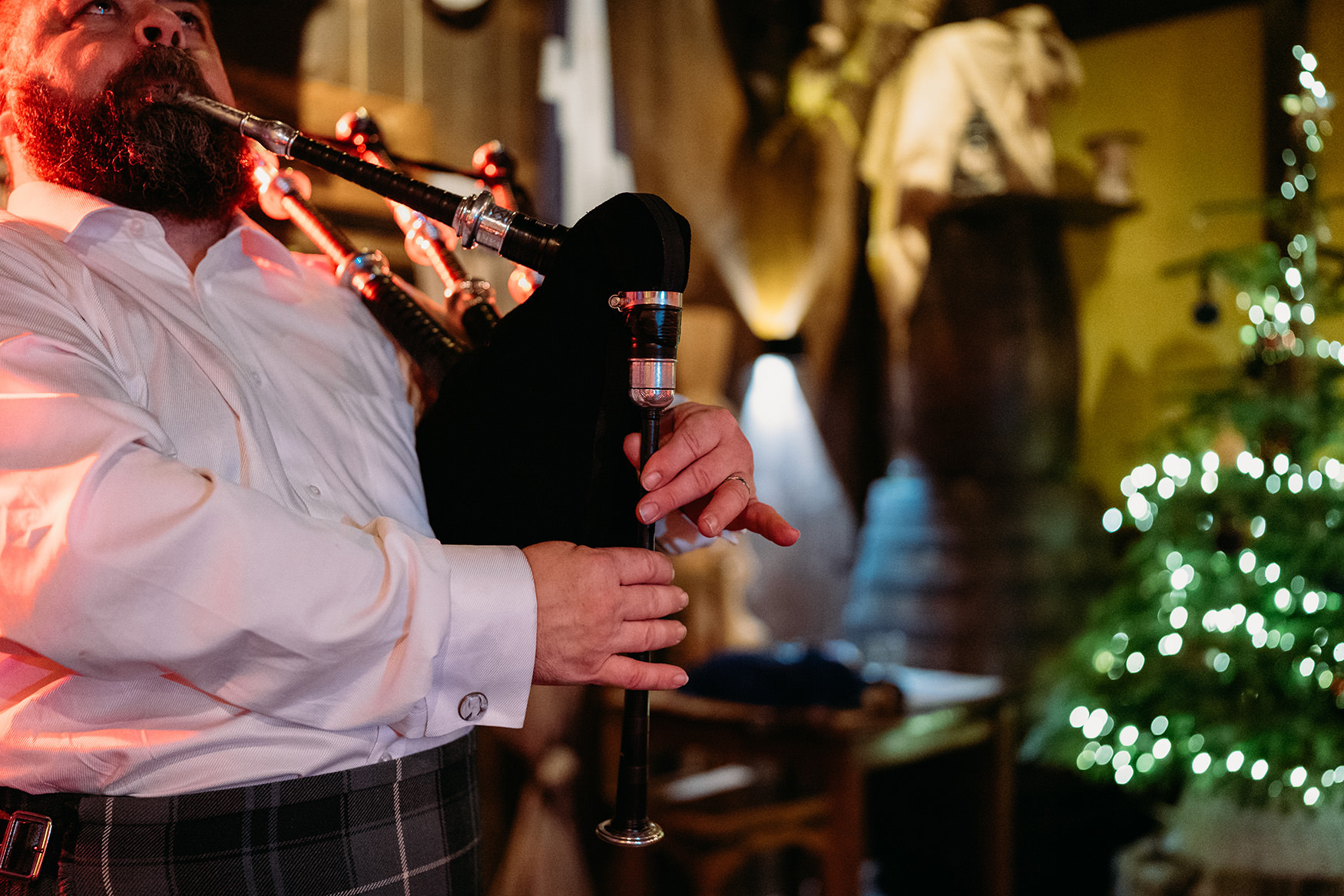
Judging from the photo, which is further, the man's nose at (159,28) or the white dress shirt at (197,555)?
the man's nose at (159,28)

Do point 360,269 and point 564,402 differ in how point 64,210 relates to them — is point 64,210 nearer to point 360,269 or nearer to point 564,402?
point 360,269

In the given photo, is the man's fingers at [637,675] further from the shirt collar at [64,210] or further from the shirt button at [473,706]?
the shirt collar at [64,210]

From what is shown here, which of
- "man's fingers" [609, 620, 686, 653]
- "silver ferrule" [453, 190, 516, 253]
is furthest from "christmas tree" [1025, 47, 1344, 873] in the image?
"silver ferrule" [453, 190, 516, 253]

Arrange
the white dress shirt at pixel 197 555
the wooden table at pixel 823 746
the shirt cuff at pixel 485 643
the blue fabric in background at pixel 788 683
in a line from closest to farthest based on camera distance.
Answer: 1. the white dress shirt at pixel 197 555
2. the shirt cuff at pixel 485 643
3. the wooden table at pixel 823 746
4. the blue fabric in background at pixel 788 683

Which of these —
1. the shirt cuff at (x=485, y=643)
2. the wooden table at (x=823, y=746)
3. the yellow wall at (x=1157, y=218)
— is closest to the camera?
the shirt cuff at (x=485, y=643)

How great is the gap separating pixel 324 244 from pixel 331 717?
76cm

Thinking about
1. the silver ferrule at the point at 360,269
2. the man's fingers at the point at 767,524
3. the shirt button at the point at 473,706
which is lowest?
the shirt button at the point at 473,706

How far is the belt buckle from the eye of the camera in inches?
38.7

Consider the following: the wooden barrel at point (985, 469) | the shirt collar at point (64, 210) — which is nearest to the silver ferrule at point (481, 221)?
the shirt collar at point (64, 210)

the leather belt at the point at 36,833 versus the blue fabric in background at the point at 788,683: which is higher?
the leather belt at the point at 36,833

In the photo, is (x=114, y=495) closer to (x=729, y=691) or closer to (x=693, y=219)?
(x=729, y=691)

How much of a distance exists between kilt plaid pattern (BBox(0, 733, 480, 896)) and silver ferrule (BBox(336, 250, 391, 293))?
64 cm

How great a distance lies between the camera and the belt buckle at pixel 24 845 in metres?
0.98

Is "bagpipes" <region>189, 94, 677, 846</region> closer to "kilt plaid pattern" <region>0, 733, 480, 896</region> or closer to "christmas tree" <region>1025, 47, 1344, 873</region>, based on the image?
"kilt plaid pattern" <region>0, 733, 480, 896</region>
